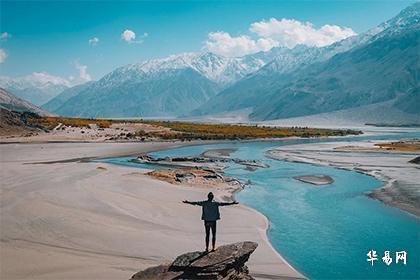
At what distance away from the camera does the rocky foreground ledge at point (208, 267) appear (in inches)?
547

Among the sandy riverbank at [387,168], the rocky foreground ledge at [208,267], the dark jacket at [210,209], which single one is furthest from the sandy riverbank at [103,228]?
the sandy riverbank at [387,168]

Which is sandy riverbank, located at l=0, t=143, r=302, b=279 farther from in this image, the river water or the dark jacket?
the dark jacket

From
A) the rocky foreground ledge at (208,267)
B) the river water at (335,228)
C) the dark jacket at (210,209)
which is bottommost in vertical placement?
the river water at (335,228)

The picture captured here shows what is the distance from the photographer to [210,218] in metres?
14.8

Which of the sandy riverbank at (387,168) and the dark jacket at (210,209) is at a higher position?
the dark jacket at (210,209)

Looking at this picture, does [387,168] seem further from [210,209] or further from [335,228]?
[210,209]

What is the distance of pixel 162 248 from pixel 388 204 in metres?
19.2

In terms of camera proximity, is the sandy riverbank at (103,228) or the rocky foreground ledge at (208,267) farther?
the sandy riverbank at (103,228)

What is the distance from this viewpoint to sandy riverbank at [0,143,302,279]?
17781 millimetres

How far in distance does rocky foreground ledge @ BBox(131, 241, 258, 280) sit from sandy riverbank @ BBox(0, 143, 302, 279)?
297 centimetres

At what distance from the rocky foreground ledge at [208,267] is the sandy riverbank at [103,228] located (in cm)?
297

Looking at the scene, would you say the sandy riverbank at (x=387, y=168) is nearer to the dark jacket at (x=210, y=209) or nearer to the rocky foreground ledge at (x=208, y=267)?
the rocky foreground ledge at (x=208, y=267)

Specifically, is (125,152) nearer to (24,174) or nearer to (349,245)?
(24,174)

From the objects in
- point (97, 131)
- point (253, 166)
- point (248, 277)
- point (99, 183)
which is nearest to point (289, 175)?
point (253, 166)
